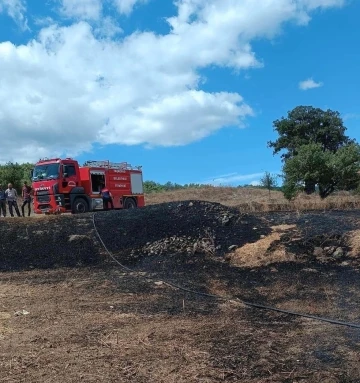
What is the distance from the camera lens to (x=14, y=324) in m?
5.67

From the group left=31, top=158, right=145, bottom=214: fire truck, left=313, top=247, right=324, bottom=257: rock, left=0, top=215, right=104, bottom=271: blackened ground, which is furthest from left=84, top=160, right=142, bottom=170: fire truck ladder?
left=313, top=247, right=324, bottom=257: rock

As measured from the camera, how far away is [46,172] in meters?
18.3

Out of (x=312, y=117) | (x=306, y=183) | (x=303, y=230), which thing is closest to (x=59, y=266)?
(x=303, y=230)

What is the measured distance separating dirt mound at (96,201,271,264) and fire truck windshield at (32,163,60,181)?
5.81m

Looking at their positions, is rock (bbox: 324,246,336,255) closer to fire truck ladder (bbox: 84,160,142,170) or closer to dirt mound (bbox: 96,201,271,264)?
dirt mound (bbox: 96,201,271,264)

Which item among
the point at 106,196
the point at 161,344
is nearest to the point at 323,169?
the point at 106,196

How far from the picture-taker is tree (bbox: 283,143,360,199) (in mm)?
22562

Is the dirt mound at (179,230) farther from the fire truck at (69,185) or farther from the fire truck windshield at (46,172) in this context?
the fire truck windshield at (46,172)

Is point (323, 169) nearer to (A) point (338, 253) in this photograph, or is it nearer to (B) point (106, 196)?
(B) point (106, 196)

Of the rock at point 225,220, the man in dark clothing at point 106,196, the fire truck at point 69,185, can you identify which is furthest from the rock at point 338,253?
the man in dark clothing at point 106,196

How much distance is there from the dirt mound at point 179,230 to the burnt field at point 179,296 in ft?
0.13

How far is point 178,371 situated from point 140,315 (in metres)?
2.11

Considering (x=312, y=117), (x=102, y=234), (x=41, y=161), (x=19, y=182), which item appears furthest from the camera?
(x=19, y=182)

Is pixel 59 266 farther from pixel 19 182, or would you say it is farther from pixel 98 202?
pixel 19 182
